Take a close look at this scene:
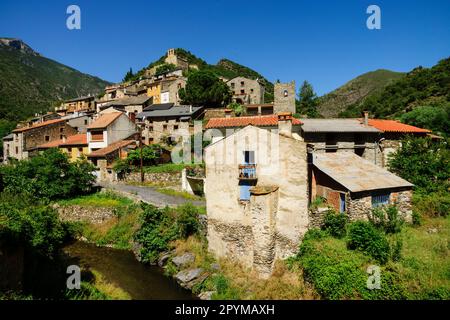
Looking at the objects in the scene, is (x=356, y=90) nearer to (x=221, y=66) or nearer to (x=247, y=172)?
(x=221, y=66)

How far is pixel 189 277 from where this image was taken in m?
16.1

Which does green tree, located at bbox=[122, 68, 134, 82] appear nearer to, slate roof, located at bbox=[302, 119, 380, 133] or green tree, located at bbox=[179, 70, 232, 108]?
green tree, located at bbox=[179, 70, 232, 108]

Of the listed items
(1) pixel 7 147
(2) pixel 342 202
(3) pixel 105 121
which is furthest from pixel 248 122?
(1) pixel 7 147

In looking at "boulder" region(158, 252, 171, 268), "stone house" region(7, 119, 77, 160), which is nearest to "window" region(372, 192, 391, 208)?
"boulder" region(158, 252, 171, 268)

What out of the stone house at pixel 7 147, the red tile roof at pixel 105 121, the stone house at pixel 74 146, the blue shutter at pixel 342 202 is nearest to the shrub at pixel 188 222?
the blue shutter at pixel 342 202

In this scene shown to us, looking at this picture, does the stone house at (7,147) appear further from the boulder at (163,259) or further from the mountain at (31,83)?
the boulder at (163,259)

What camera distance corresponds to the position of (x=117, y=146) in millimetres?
33406

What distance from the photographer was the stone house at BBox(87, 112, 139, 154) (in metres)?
35.6

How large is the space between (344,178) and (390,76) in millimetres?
121711

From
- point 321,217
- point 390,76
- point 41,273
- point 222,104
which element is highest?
point 390,76

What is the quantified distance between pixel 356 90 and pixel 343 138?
99387mm

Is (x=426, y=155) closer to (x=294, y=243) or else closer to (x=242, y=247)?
(x=294, y=243)

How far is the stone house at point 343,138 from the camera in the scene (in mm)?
24047

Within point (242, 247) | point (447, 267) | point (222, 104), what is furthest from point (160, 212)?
point (222, 104)
